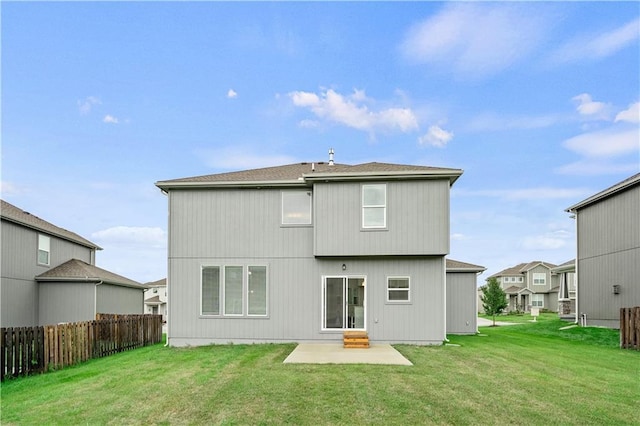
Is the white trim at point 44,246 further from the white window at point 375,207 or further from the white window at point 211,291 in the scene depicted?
the white window at point 375,207

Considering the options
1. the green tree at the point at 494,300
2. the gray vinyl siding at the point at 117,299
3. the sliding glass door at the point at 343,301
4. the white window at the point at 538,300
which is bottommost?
the white window at the point at 538,300

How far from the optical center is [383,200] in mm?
13438

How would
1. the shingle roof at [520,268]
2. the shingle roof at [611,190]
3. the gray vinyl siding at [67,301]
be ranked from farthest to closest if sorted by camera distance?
the shingle roof at [520,268] → the gray vinyl siding at [67,301] → the shingle roof at [611,190]

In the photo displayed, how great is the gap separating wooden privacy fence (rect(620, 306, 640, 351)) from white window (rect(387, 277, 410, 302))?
6.85 metres

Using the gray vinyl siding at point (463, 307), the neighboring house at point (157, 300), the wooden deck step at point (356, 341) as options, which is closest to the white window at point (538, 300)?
the gray vinyl siding at point (463, 307)

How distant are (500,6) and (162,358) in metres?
15.2

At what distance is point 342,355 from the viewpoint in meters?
11.0

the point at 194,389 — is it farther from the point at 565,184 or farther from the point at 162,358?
the point at 565,184

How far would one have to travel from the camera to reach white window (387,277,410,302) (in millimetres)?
13562

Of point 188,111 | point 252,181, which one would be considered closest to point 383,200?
point 252,181

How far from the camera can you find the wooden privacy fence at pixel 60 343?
9.95m

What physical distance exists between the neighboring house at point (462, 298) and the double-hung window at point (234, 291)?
8075 millimetres

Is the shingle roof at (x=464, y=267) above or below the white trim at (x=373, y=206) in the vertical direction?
below

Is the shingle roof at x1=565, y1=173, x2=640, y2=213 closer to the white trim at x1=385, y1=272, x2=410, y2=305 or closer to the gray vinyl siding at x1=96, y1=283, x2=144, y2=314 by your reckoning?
the white trim at x1=385, y1=272, x2=410, y2=305
